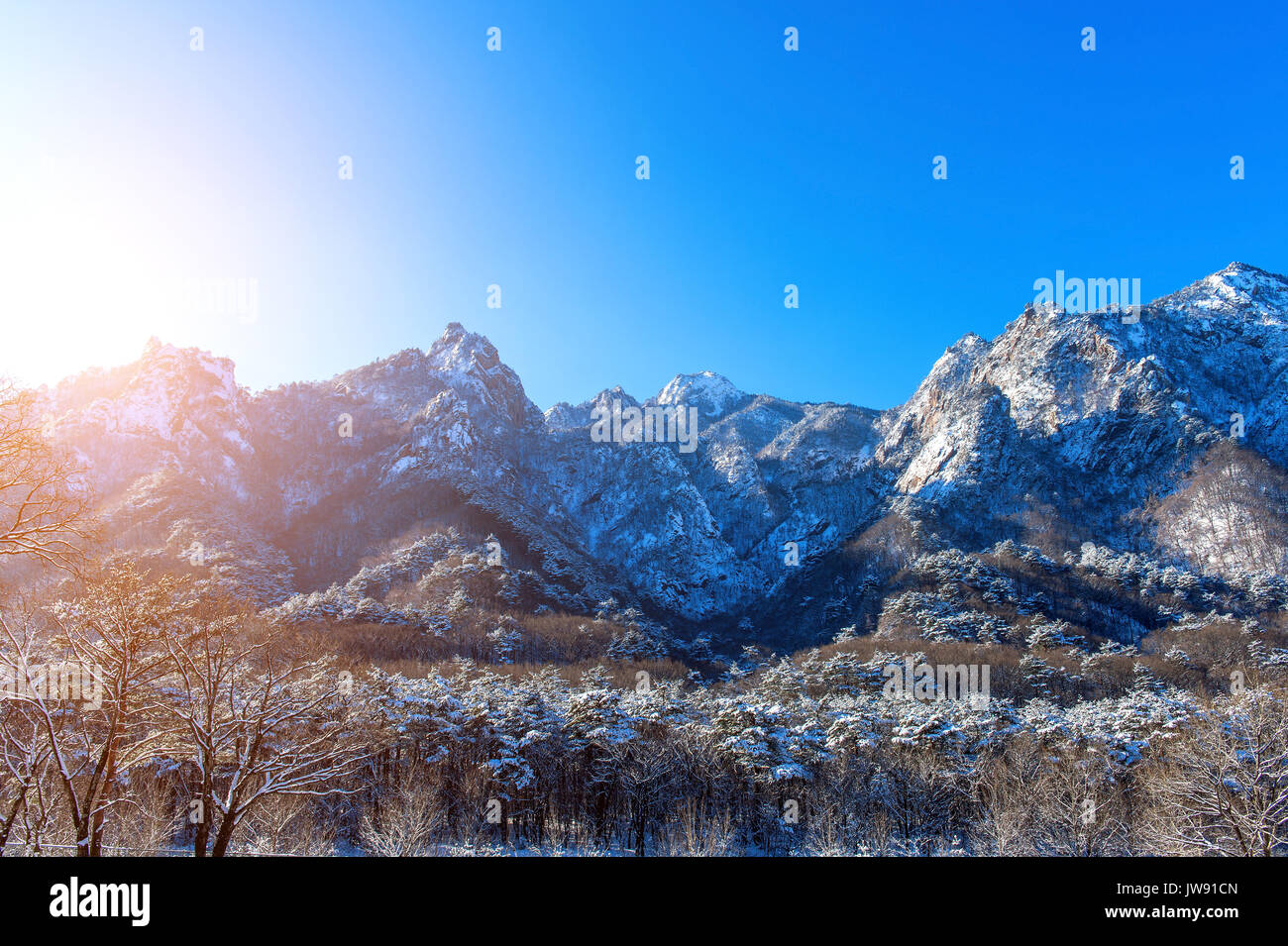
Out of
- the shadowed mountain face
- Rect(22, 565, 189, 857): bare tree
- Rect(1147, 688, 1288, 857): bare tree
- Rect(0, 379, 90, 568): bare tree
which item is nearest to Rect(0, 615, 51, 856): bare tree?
Rect(22, 565, 189, 857): bare tree

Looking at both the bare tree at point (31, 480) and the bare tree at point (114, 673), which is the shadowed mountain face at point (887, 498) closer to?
the bare tree at point (114, 673)

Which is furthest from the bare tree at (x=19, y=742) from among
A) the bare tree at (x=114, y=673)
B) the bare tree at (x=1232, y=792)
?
the bare tree at (x=1232, y=792)

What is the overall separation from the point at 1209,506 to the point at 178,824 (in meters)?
197

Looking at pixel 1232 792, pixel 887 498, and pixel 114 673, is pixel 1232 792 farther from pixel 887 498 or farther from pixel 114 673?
pixel 887 498

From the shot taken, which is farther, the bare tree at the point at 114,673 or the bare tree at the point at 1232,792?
the bare tree at the point at 1232,792

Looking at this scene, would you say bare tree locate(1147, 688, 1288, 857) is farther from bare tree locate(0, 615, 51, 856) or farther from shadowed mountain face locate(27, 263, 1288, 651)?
shadowed mountain face locate(27, 263, 1288, 651)

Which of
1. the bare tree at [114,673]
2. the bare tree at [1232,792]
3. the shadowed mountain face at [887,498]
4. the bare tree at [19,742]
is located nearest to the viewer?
the bare tree at [19,742]

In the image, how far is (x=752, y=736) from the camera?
149 ft

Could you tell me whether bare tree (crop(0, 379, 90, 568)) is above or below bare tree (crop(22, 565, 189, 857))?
above

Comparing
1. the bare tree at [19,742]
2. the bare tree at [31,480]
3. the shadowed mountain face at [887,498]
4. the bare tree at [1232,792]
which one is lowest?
the bare tree at [1232,792]

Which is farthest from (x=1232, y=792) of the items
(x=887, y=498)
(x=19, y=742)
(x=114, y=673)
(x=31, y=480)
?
(x=887, y=498)

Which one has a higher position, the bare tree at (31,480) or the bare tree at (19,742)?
the bare tree at (31,480)

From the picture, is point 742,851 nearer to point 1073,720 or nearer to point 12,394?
point 1073,720
